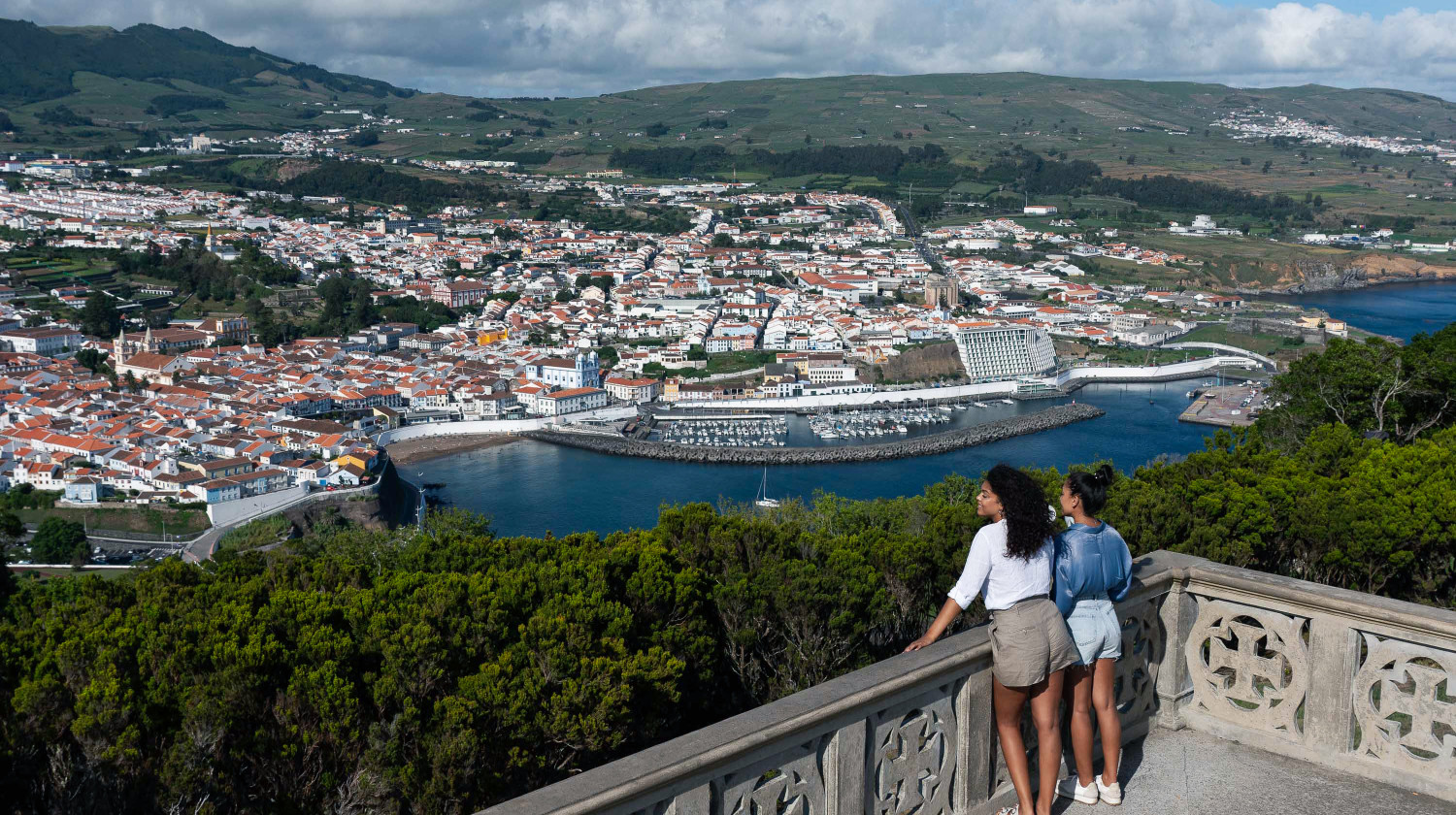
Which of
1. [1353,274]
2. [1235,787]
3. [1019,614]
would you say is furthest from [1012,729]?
[1353,274]

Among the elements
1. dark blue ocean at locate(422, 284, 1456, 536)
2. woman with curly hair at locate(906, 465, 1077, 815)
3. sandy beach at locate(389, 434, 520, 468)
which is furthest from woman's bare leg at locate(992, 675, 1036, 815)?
sandy beach at locate(389, 434, 520, 468)

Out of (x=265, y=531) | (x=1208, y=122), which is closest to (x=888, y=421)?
(x=265, y=531)

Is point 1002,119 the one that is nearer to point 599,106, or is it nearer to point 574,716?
point 599,106

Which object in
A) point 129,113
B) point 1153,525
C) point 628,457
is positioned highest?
point 129,113

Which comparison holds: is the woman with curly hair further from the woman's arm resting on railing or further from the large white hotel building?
the large white hotel building

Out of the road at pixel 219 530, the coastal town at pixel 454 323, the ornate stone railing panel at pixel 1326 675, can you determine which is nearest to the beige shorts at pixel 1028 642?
the ornate stone railing panel at pixel 1326 675

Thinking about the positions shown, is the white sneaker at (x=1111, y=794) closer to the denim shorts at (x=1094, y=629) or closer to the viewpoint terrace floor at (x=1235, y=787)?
the viewpoint terrace floor at (x=1235, y=787)
